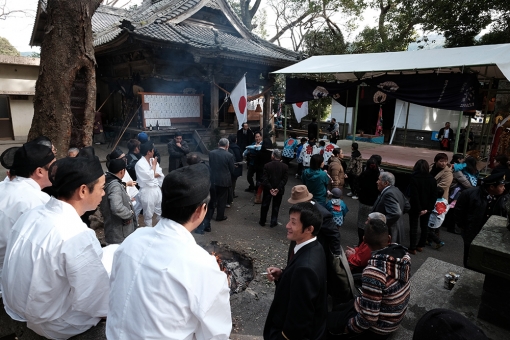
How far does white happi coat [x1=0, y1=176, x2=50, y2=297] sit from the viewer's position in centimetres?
226

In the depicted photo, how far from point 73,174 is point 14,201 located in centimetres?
85

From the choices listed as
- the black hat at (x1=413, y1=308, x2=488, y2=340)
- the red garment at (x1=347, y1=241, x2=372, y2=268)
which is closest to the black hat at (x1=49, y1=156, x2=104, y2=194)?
the black hat at (x1=413, y1=308, x2=488, y2=340)

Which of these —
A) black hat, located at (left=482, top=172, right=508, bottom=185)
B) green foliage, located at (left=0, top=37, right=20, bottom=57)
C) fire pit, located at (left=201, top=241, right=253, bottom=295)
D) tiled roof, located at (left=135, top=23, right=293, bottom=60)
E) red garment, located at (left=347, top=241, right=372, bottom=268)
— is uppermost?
green foliage, located at (left=0, top=37, right=20, bottom=57)

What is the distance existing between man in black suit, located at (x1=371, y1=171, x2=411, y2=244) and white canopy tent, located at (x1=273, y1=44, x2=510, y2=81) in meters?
4.50

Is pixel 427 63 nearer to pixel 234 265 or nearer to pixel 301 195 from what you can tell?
pixel 301 195

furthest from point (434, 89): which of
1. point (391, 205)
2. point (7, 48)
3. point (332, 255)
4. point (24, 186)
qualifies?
point (7, 48)

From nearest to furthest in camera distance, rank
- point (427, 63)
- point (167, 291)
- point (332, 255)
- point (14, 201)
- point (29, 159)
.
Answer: point (167, 291) → point (14, 201) → point (29, 159) → point (332, 255) → point (427, 63)

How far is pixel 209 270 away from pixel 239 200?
6802 millimetres

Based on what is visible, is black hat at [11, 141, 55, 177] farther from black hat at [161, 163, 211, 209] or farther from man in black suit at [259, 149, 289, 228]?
man in black suit at [259, 149, 289, 228]

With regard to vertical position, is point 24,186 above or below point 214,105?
below

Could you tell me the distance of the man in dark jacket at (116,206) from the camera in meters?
3.72

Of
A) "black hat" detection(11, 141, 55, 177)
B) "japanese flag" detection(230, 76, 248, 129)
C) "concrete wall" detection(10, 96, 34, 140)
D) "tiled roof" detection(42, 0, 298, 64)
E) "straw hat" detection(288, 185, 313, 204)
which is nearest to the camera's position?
"black hat" detection(11, 141, 55, 177)

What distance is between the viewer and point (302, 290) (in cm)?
214

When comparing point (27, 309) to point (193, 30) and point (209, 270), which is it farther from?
point (193, 30)
